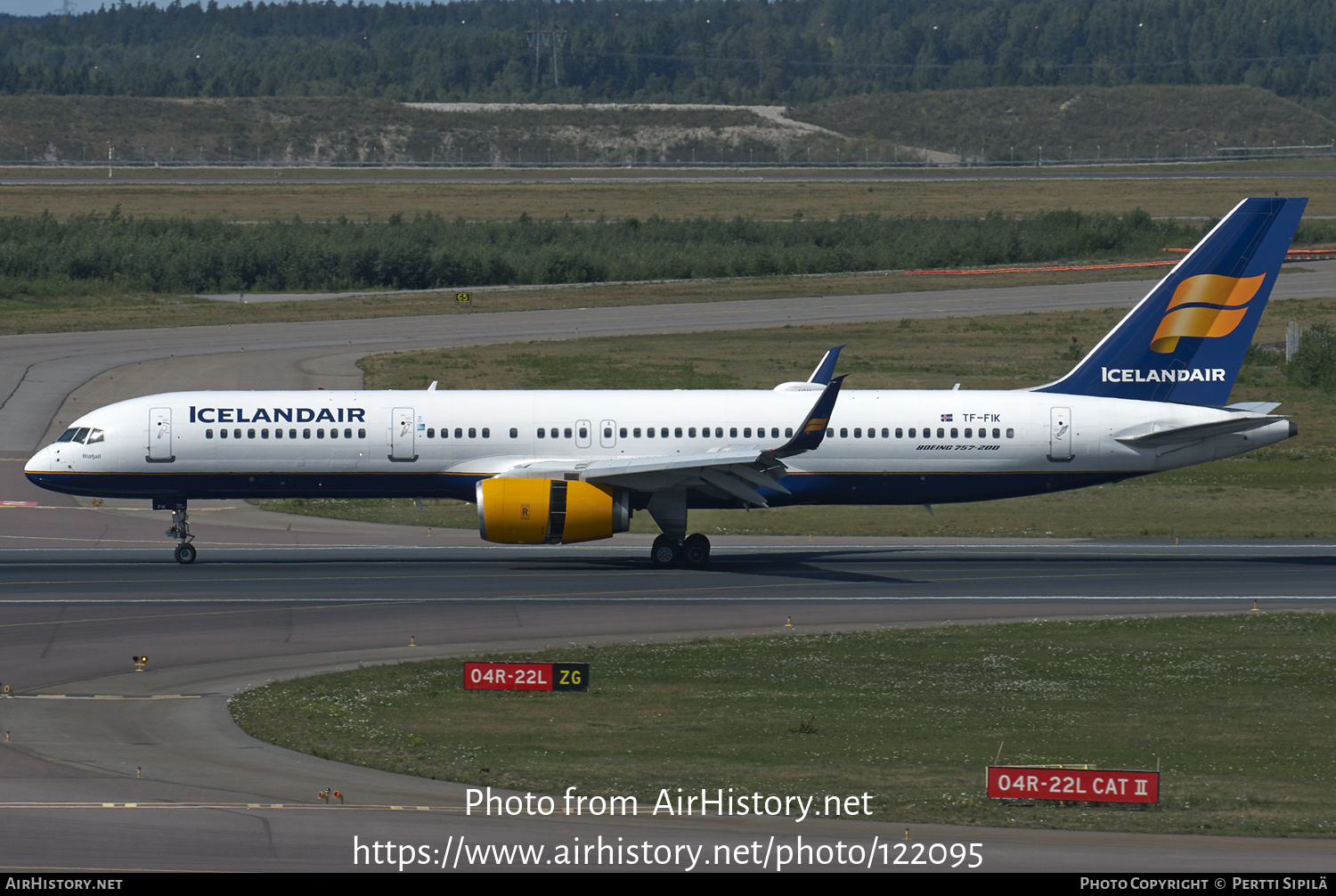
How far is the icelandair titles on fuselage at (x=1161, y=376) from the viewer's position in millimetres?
45469

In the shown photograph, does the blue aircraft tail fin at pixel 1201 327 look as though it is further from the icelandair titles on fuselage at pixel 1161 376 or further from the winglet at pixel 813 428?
the winglet at pixel 813 428

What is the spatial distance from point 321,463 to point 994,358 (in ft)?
146

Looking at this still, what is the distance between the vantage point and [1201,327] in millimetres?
45500

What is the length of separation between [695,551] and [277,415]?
12267mm

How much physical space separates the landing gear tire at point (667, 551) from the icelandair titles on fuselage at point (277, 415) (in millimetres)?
8958

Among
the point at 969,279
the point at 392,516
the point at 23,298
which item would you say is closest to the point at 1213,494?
the point at 392,516

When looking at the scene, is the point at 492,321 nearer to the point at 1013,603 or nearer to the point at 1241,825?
the point at 1013,603

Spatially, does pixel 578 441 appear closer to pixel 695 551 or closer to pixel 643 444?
pixel 643 444

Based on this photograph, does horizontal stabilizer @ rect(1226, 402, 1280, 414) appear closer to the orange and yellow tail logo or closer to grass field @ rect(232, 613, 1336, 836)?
the orange and yellow tail logo

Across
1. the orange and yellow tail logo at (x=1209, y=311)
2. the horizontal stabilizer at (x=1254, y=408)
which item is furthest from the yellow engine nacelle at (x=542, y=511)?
the horizontal stabilizer at (x=1254, y=408)

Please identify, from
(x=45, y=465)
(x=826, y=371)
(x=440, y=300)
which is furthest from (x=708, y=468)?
(x=440, y=300)

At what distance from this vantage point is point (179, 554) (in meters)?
43.9

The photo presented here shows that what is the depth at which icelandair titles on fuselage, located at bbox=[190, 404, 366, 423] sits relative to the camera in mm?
43375

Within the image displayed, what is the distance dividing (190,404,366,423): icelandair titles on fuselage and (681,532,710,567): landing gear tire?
379 inches
